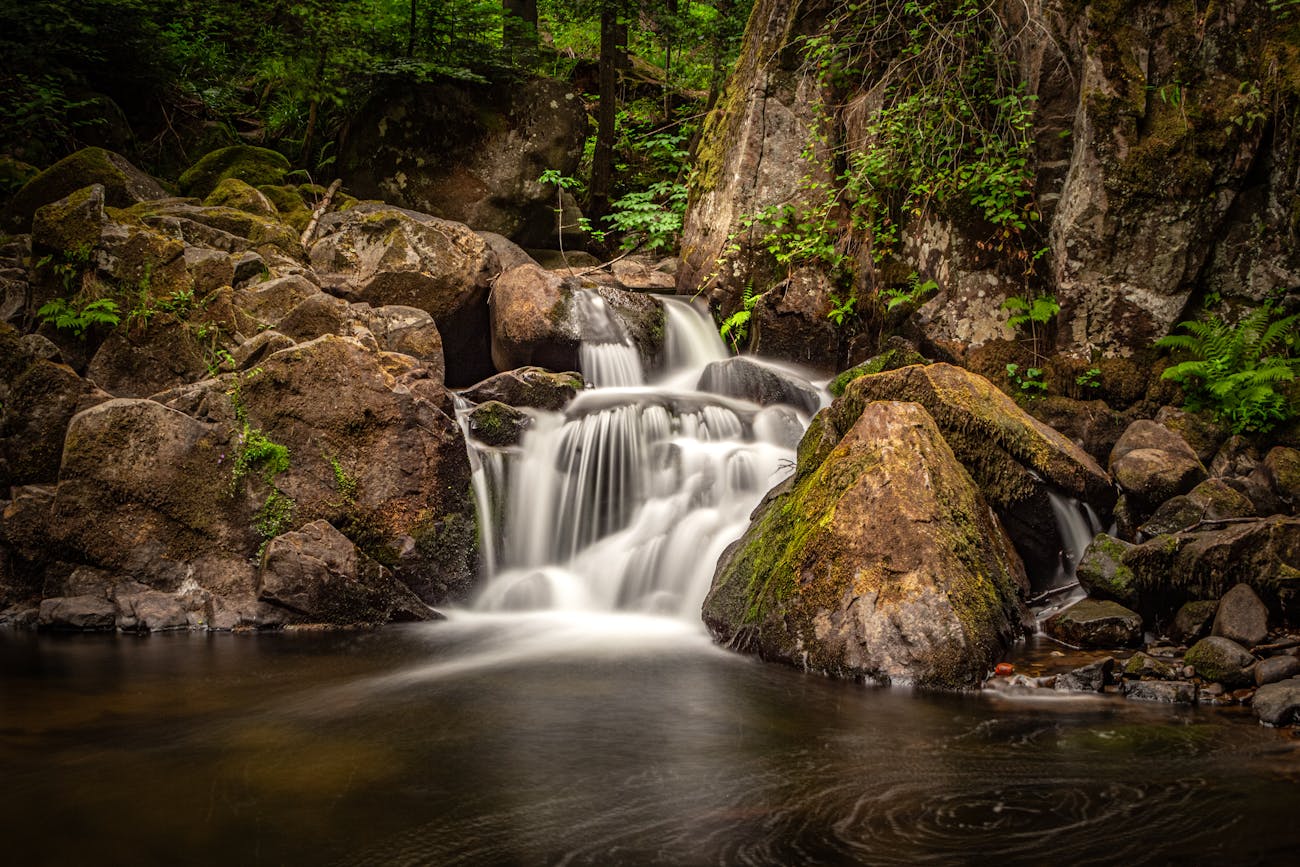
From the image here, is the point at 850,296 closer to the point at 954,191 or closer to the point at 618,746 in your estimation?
the point at 954,191

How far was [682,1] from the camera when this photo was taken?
18.2m

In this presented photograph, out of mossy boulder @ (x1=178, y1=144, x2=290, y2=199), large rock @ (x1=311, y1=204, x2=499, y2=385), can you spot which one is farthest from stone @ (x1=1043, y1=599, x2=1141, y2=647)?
mossy boulder @ (x1=178, y1=144, x2=290, y2=199)

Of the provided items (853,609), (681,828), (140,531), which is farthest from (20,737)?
(853,609)

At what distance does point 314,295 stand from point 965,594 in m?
6.47

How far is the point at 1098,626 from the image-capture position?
19.0ft

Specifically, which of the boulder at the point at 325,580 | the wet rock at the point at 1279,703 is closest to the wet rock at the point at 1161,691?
the wet rock at the point at 1279,703

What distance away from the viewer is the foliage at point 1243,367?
24.4 feet

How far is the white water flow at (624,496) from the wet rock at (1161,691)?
3.24 m

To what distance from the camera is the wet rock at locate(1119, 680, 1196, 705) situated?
491cm

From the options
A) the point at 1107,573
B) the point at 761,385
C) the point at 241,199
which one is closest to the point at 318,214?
the point at 241,199

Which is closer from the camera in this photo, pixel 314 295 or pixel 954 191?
pixel 314 295

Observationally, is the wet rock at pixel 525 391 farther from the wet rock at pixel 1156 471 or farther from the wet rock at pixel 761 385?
the wet rock at pixel 1156 471

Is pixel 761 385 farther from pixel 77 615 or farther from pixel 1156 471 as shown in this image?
pixel 77 615

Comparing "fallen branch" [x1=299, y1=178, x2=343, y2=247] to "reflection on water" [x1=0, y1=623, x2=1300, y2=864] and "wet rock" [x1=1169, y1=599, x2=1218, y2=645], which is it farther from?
"wet rock" [x1=1169, y1=599, x2=1218, y2=645]
